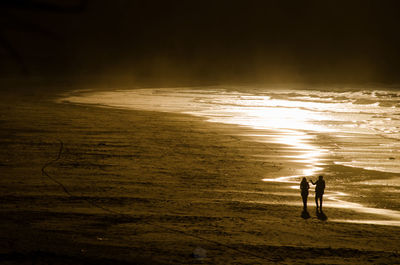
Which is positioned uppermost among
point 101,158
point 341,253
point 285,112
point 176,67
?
point 176,67

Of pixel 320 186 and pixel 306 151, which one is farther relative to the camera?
pixel 306 151

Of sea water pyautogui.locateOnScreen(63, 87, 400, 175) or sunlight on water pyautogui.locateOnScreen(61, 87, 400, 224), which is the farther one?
sea water pyautogui.locateOnScreen(63, 87, 400, 175)

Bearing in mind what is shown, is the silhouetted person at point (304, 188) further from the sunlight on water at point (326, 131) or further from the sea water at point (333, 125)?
the sea water at point (333, 125)

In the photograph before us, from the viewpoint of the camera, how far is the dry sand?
9.41 metres

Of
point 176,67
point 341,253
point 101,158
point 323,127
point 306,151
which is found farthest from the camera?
point 176,67

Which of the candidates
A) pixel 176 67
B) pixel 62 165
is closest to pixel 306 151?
pixel 62 165

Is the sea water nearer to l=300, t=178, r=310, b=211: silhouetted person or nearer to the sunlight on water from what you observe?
the sunlight on water

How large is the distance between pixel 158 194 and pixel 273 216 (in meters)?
3.45

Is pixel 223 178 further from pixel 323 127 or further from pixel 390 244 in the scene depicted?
pixel 323 127

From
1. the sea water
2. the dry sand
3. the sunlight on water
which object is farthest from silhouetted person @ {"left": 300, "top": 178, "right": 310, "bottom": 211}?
the sea water

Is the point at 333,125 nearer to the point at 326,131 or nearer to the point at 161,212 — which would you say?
the point at 326,131

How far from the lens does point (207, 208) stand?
41.0 feet

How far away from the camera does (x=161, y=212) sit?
12.0 metres

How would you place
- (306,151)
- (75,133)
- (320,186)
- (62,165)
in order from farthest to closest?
(75,133), (306,151), (62,165), (320,186)
